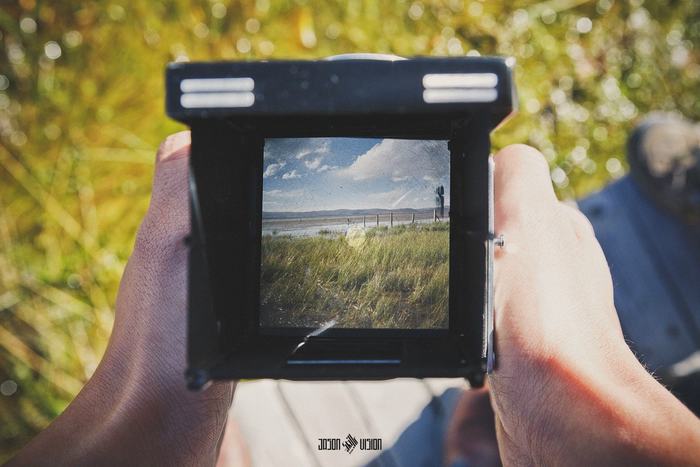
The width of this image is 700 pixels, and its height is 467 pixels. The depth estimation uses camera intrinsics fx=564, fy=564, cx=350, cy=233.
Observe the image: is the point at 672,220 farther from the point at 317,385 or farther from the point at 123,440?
the point at 123,440

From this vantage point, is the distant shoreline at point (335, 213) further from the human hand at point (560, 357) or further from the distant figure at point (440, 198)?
the human hand at point (560, 357)

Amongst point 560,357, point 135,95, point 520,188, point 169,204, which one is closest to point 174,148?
point 169,204

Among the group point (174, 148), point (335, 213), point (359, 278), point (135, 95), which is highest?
point (135, 95)

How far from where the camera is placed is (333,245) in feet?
3.00

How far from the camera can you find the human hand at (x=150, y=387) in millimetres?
878

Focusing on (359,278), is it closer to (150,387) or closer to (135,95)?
(150,387)

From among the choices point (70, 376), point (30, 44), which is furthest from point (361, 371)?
point (30, 44)

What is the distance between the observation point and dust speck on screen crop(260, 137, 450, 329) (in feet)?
2.93

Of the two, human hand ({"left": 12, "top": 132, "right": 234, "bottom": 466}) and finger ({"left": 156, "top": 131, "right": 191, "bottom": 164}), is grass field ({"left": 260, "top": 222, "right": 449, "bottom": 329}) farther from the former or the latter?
finger ({"left": 156, "top": 131, "right": 191, "bottom": 164})

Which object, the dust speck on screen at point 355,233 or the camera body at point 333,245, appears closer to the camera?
the camera body at point 333,245

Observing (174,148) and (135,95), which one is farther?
(135,95)

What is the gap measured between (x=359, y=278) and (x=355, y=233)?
73 mm

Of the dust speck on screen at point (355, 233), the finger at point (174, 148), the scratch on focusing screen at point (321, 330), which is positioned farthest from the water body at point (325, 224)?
the finger at point (174, 148)

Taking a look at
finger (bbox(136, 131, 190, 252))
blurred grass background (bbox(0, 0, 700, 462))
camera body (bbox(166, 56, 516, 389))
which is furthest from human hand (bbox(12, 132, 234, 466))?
blurred grass background (bbox(0, 0, 700, 462))
